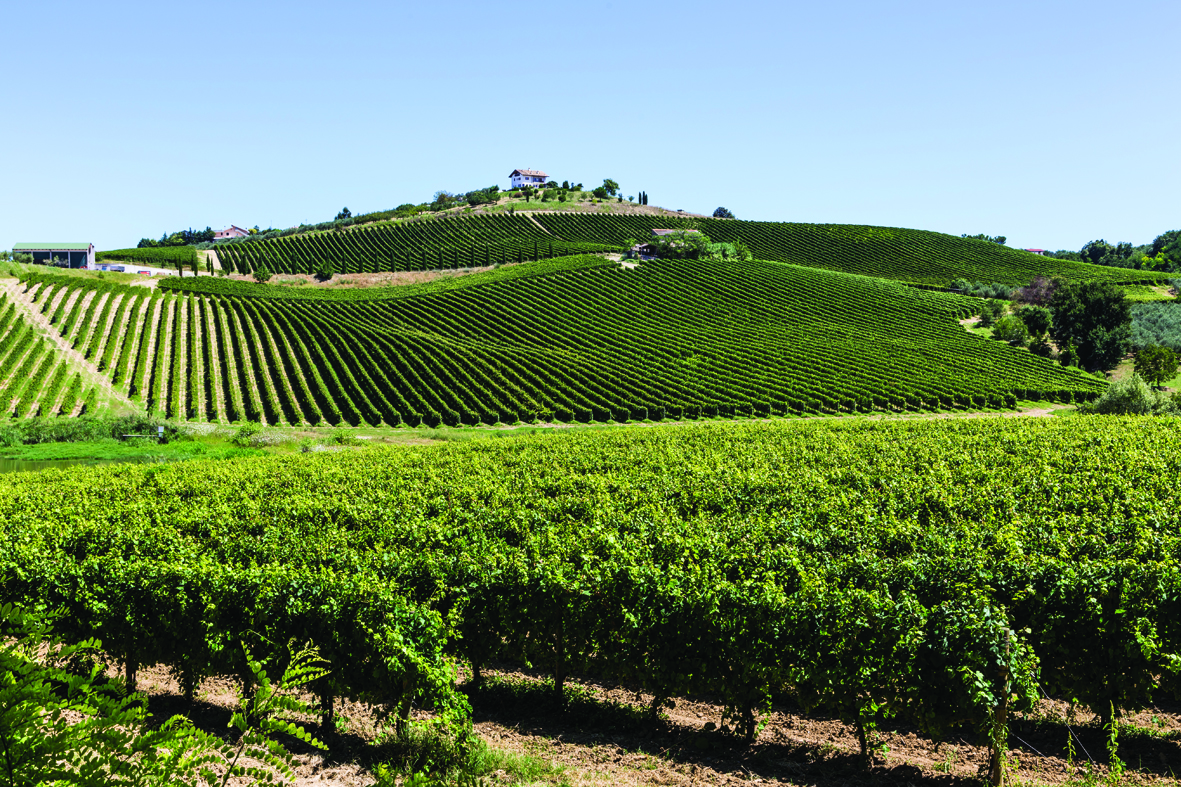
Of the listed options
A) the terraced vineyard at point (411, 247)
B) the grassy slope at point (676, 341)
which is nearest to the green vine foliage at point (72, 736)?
the grassy slope at point (676, 341)

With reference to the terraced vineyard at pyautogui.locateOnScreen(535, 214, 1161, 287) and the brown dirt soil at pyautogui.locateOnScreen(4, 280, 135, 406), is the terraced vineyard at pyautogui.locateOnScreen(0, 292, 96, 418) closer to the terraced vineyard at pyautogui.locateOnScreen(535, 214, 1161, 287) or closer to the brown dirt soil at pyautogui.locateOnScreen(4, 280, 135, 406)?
the brown dirt soil at pyautogui.locateOnScreen(4, 280, 135, 406)

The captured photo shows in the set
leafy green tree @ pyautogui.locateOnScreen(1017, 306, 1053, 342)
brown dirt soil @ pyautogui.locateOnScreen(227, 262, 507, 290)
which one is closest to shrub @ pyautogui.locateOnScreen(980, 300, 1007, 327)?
leafy green tree @ pyautogui.locateOnScreen(1017, 306, 1053, 342)

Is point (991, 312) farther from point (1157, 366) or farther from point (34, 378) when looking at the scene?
point (34, 378)

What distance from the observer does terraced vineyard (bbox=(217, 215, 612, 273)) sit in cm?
13425

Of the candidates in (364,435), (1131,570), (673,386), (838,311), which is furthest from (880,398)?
(1131,570)

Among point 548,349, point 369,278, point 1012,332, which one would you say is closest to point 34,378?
point 548,349

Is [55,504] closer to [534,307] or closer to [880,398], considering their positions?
[880,398]

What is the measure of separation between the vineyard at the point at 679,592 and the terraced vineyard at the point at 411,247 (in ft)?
375

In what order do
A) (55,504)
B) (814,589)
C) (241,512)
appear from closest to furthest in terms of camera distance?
(814,589) → (241,512) → (55,504)

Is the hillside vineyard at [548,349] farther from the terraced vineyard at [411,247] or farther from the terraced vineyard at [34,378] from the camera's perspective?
the terraced vineyard at [411,247]

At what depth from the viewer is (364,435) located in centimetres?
5334

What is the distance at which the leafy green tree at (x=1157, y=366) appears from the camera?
2768 inches

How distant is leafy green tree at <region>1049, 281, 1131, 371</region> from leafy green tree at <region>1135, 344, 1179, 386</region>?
6.51 m

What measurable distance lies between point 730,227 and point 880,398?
110 m
